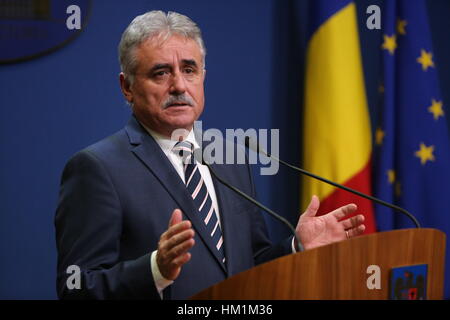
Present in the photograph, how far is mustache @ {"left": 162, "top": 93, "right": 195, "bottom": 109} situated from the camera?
162cm

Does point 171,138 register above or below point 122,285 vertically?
above

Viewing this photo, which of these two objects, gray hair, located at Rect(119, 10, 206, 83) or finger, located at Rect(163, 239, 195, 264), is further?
gray hair, located at Rect(119, 10, 206, 83)

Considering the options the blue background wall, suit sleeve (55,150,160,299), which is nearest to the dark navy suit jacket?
suit sleeve (55,150,160,299)

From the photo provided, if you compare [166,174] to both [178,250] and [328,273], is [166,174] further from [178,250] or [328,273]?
[328,273]

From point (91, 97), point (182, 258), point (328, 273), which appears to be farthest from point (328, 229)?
point (91, 97)

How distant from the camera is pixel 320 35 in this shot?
2463 millimetres

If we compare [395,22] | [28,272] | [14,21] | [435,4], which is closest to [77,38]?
[14,21]

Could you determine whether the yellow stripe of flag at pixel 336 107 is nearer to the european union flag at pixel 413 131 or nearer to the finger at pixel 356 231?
the european union flag at pixel 413 131

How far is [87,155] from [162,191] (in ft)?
0.69

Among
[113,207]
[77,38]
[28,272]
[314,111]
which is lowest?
[28,272]

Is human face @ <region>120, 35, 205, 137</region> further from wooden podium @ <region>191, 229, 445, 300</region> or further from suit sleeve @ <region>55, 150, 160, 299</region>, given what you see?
wooden podium @ <region>191, 229, 445, 300</region>

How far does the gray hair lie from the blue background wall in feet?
2.52

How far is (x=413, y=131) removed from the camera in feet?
8.02
